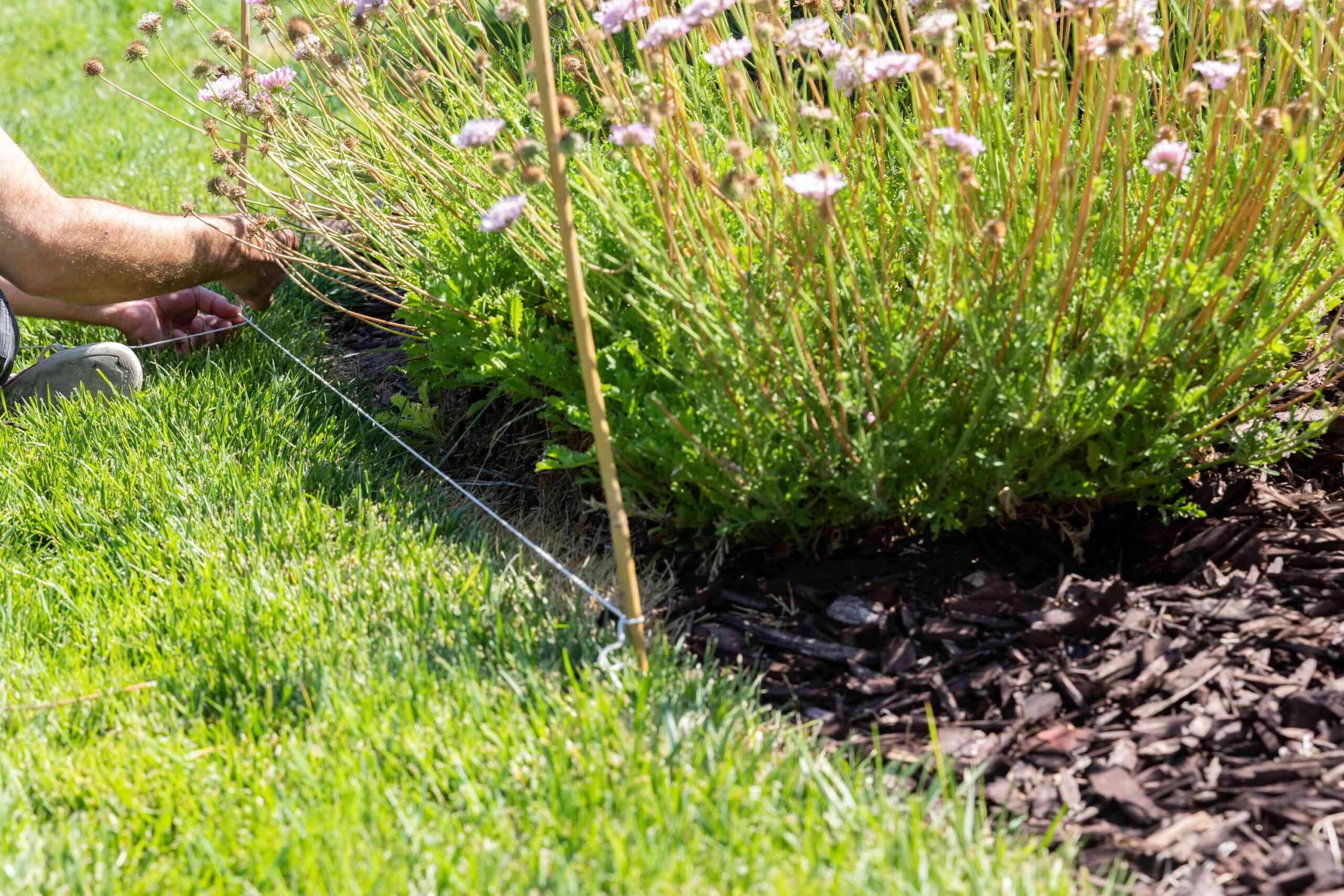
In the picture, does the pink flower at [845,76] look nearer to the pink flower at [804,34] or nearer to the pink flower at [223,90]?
the pink flower at [804,34]

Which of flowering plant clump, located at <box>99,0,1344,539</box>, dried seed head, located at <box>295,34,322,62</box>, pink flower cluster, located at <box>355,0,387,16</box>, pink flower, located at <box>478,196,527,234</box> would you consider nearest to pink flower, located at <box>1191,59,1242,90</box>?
flowering plant clump, located at <box>99,0,1344,539</box>

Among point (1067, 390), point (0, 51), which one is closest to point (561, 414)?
point (1067, 390)

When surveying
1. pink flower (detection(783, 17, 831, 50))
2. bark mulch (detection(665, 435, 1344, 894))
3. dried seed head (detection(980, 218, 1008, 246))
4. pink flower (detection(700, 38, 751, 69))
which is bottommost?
bark mulch (detection(665, 435, 1344, 894))

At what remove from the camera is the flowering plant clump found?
1.90 metres

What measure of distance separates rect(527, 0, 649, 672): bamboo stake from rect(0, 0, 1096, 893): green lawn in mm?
141

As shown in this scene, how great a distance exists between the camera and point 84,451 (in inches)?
110

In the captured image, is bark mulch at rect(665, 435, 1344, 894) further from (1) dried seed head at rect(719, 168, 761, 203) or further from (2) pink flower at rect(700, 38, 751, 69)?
(2) pink flower at rect(700, 38, 751, 69)

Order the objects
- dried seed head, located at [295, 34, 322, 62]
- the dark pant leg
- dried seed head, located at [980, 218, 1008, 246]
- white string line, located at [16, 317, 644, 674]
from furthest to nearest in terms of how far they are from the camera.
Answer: the dark pant leg
dried seed head, located at [295, 34, 322, 62]
white string line, located at [16, 317, 644, 674]
dried seed head, located at [980, 218, 1008, 246]

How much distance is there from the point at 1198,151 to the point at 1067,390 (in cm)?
71

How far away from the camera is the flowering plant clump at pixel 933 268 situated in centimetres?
190

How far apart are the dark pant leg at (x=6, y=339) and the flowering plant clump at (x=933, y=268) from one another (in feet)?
3.85

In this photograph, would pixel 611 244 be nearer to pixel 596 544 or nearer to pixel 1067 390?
pixel 596 544

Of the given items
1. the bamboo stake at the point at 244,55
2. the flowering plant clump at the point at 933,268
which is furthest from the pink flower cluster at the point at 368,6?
the bamboo stake at the point at 244,55

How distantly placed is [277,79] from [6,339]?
1.02m
